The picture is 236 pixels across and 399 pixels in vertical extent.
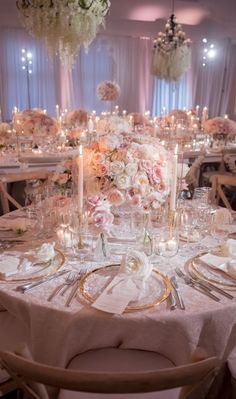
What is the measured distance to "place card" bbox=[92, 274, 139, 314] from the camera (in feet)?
4.23

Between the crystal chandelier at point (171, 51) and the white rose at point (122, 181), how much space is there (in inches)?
232

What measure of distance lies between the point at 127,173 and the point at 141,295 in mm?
551

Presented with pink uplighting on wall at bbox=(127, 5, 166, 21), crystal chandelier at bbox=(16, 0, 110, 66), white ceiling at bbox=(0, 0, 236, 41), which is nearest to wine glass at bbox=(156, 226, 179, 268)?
crystal chandelier at bbox=(16, 0, 110, 66)

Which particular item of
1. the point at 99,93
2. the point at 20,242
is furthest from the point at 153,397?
the point at 99,93

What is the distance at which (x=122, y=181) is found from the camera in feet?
5.21

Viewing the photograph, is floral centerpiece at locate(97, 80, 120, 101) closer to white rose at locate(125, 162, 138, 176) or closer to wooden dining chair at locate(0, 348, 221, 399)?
white rose at locate(125, 162, 138, 176)

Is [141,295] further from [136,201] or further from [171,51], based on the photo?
[171,51]

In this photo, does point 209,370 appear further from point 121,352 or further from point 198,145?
point 198,145

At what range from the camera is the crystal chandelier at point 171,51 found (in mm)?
6645

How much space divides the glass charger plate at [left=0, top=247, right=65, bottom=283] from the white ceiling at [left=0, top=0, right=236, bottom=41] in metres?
6.96

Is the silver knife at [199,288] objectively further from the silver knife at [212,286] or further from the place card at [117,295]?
the place card at [117,295]

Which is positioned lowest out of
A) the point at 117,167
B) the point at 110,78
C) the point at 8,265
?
the point at 8,265

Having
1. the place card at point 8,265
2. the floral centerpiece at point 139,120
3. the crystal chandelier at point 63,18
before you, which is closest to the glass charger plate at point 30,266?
the place card at point 8,265

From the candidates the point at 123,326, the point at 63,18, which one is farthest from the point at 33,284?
the point at 63,18
